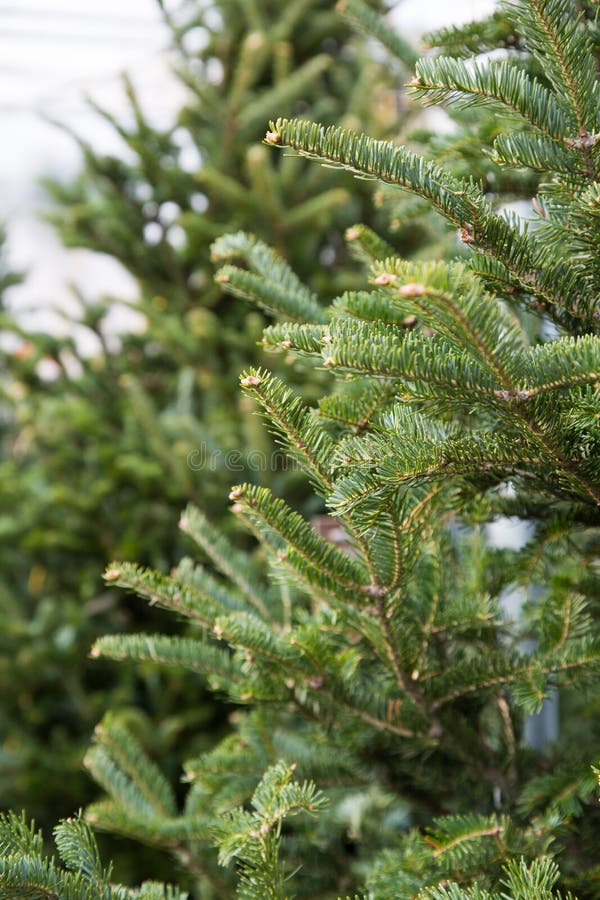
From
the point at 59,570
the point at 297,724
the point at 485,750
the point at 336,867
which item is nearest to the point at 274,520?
the point at 485,750

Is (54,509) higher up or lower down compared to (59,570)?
higher up

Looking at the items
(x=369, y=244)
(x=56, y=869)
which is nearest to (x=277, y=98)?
(x=369, y=244)

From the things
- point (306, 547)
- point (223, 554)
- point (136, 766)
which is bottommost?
point (136, 766)

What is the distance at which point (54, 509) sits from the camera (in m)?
1.66

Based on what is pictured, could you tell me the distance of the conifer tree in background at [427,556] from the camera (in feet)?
1.58

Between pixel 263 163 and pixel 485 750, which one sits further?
pixel 263 163

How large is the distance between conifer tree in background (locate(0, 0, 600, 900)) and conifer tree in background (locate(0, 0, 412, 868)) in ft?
2.16

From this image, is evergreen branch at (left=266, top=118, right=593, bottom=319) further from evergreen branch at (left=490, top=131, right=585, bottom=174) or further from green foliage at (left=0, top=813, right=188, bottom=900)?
green foliage at (left=0, top=813, right=188, bottom=900)

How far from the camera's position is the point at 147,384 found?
1.77m

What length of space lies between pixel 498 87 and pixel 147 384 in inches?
54.0

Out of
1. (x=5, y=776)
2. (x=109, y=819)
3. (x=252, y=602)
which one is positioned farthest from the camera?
(x=5, y=776)

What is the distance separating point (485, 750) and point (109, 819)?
382 mm

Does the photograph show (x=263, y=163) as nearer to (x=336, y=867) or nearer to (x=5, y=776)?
(x=336, y=867)

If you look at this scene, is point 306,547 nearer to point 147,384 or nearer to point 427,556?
point 427,556
